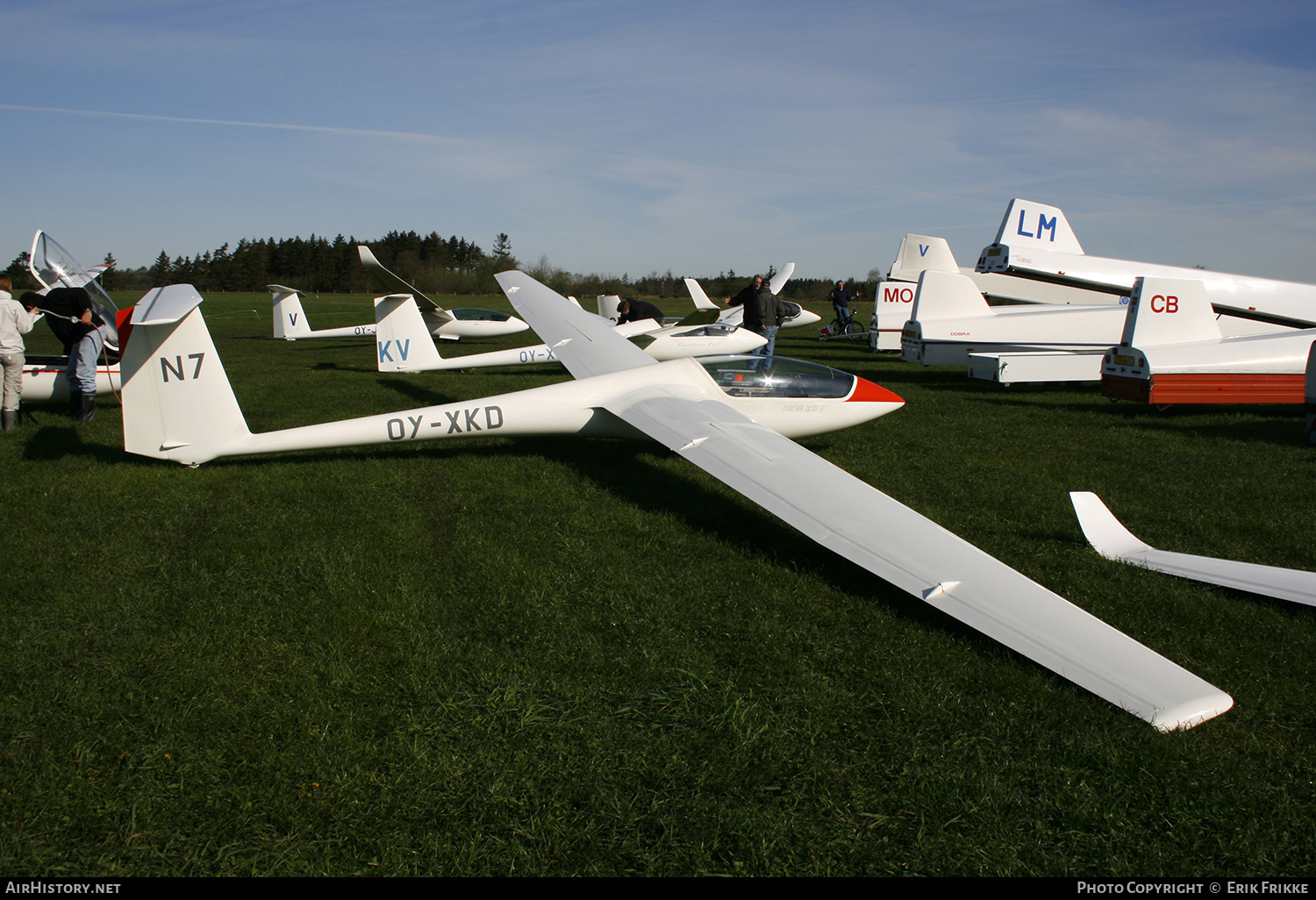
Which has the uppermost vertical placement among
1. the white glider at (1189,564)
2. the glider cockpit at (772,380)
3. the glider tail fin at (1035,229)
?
the glider tail fin at (1035,229)

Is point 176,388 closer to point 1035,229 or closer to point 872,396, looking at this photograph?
point 872,396

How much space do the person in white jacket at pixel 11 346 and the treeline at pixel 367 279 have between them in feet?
221

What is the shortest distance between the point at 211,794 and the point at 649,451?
229 inches

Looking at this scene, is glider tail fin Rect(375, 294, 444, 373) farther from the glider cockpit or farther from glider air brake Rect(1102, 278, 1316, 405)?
glider air brake Rect(1102, 278, 1316, 405)

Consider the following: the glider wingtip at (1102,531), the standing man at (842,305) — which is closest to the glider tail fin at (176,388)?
the glider wingtip at (1102,531)

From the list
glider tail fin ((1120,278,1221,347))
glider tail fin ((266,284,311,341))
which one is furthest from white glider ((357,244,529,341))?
glider tail fin ((1120,278,1221,347))

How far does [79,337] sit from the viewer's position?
923cm

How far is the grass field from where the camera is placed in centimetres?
259

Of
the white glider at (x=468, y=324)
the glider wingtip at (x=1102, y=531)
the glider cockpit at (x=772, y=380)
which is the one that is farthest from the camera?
the white glider at (x=468, y=324)

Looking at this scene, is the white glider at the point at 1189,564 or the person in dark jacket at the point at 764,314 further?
the person in dark jacket at the point at 764,314

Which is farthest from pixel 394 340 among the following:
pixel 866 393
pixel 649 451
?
pixel 866 393

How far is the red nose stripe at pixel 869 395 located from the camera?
26.2ft

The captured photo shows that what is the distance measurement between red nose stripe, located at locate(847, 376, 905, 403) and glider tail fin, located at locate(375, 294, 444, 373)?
8819 millimetres

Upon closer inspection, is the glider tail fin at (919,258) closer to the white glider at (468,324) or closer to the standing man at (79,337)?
the white glider at (468,324)
